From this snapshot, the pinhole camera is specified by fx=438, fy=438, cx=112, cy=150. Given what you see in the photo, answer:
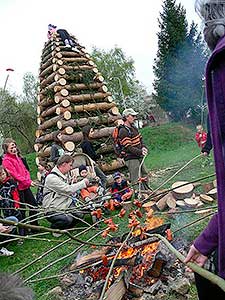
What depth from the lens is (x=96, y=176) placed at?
23.9 ft

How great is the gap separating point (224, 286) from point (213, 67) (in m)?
0.72

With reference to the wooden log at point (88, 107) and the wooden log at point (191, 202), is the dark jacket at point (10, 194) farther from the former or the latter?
the wooden log at point (88, 107)

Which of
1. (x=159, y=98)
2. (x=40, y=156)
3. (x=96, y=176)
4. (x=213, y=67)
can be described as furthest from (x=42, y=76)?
(x=159, y=98)

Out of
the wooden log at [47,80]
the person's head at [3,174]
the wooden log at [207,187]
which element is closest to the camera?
the person's head at [3,174]

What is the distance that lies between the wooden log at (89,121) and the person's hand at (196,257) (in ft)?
27.2

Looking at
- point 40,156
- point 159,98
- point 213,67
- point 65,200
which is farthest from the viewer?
point 159,98

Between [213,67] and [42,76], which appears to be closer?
[213,67]

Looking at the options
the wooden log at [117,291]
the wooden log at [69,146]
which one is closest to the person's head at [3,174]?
the wooden log at [117,291]

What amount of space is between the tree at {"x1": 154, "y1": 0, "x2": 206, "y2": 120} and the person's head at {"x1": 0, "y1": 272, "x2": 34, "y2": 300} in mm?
25579

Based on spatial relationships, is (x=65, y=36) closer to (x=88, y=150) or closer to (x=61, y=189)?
(x=88, y=150)

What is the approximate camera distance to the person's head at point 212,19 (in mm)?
1371

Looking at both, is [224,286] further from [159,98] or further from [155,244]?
[159,98]

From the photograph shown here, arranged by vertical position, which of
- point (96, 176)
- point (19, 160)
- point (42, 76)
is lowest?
point (96, 176)

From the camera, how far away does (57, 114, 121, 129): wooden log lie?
9861 millimetres
